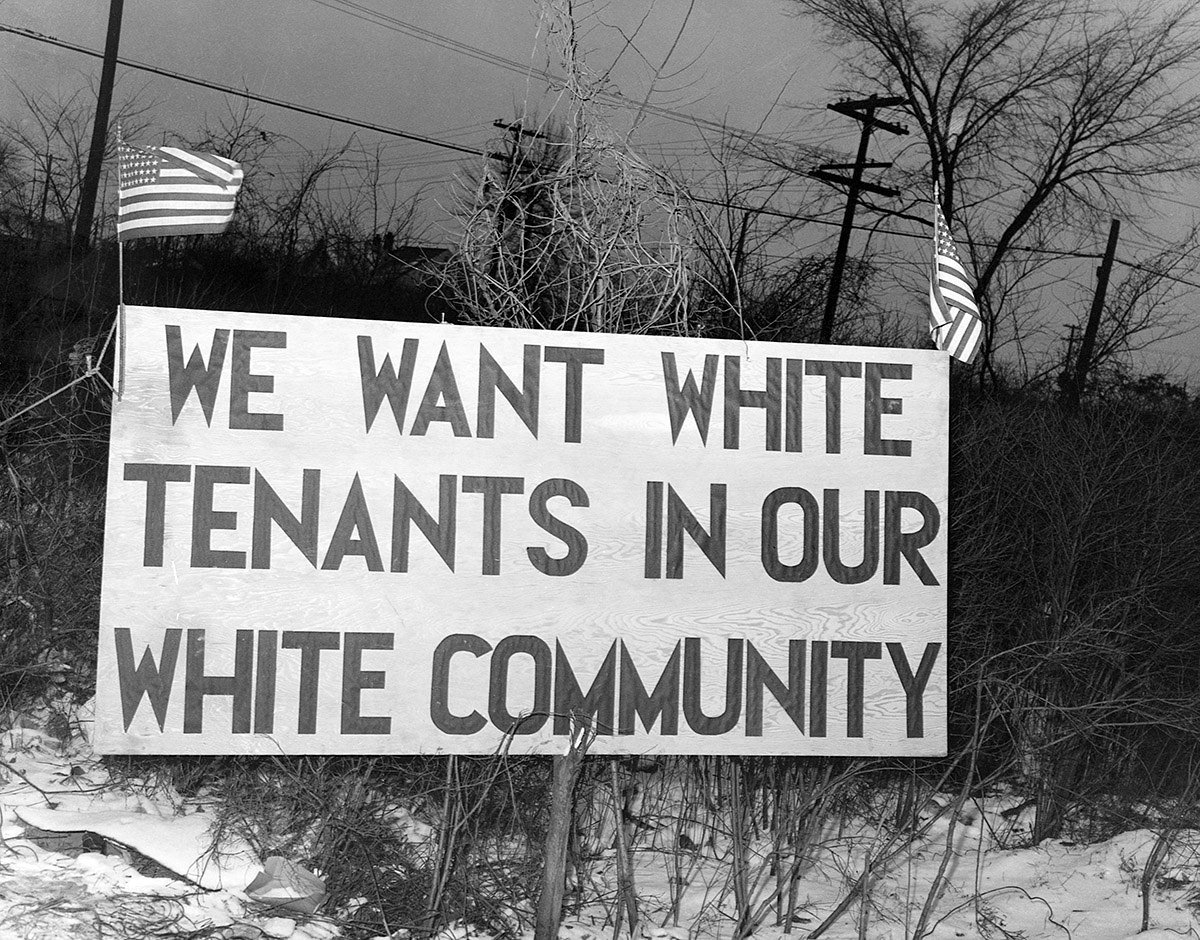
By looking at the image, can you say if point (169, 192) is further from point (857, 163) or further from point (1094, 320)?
point (1094, 320)

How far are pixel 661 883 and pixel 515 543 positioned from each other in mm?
3073

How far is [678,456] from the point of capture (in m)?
4.11

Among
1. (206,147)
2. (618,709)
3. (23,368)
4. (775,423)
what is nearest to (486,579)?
(618,709)

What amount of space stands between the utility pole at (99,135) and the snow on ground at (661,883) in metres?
4.52

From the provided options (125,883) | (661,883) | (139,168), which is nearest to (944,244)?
(139,168)

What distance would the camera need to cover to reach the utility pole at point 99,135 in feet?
29.6

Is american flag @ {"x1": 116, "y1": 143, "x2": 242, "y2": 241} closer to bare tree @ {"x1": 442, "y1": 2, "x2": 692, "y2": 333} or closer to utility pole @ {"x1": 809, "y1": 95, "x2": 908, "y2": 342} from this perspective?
bare tree @ {"x1": 442, "y1": 2, "x2": 692, "y2": 333}

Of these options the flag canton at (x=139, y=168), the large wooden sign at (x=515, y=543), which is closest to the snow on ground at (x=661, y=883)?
the large wooden sign at (x=515, y=543)

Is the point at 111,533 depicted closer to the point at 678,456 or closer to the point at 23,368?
the point at 678,456

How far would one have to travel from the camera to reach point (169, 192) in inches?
162

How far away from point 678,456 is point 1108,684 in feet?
17.4

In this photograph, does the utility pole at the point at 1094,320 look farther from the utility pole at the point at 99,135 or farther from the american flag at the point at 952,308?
the utility pole at the point at 99,135

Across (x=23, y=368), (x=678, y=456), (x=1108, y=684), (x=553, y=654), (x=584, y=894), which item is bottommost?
(x=584, y=894)

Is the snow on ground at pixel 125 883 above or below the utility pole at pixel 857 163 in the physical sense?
below
